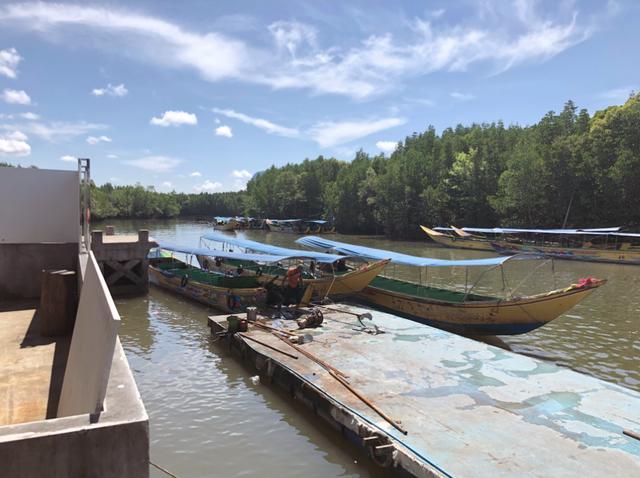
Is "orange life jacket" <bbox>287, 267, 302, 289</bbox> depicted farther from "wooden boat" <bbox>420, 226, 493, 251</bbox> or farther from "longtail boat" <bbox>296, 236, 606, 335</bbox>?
"wooden boat" <bbox>420, 226, 493, 251</bbox>

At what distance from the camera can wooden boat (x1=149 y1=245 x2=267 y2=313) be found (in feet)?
53.3

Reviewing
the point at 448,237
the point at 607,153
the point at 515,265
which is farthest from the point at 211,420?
the point at 607,153

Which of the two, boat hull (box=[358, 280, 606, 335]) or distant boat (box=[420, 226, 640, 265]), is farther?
distant boat (box=[420, 226, 640, 265])

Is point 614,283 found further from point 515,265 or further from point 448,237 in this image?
point 448,237

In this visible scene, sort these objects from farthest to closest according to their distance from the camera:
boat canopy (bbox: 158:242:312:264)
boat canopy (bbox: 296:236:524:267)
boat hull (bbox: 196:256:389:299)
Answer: boat canopy (bbox: 158:242:312:264) < boat hull (bbox: 196:256:389:299) < boat canopy (bbox: 296:236:524:267)

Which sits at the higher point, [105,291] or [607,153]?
[607,153]

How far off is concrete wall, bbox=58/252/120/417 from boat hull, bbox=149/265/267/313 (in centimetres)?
1159

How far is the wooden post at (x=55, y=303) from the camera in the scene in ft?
23.2

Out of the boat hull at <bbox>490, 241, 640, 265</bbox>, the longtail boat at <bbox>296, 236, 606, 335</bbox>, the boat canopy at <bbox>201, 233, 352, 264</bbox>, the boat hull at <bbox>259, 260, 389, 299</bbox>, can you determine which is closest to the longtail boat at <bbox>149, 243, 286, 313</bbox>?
the boat canopy at <bbox>201, 233, 352, 264</bbox>

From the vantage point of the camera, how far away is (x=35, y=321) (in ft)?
25.9

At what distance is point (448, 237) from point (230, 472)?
40079 millimetres

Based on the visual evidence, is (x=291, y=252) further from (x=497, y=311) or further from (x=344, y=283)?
(x=497, y=311)

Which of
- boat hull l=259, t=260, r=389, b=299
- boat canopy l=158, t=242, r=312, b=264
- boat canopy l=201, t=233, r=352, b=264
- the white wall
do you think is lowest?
boat hull l=259, t=260, r=389, b=299

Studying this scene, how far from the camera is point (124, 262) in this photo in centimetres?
1970
